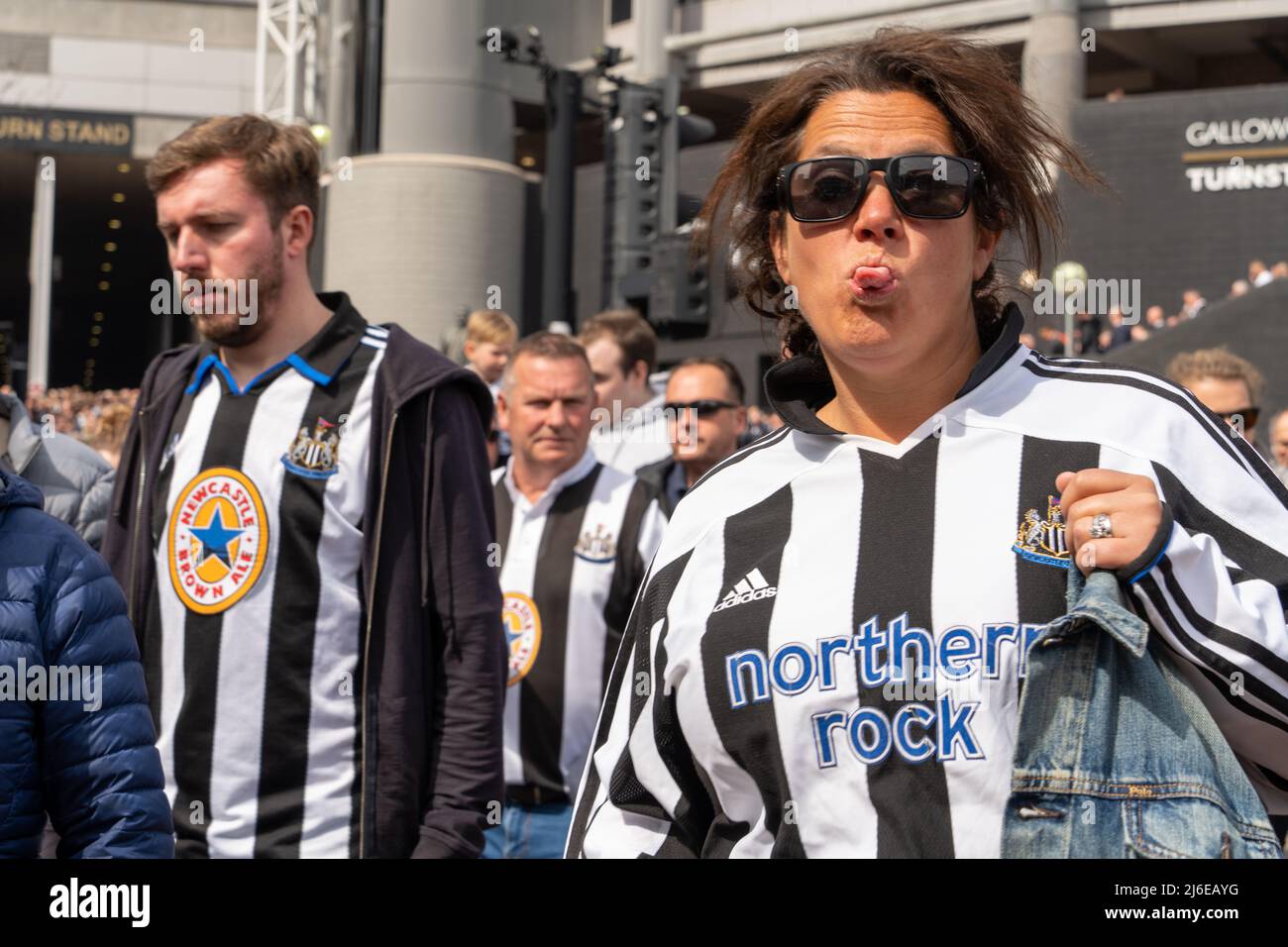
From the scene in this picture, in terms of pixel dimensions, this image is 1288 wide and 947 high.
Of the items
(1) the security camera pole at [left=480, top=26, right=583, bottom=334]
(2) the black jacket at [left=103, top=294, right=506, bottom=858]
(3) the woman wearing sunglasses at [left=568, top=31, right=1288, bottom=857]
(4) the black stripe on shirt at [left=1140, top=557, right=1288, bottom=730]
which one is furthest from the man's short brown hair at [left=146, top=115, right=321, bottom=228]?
(1) the security camera pole at [left=480, top=26, right=583, bottom=334]

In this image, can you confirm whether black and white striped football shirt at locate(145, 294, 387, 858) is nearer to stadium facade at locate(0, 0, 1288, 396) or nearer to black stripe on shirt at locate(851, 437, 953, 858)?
black stripe on shirt at locate(851, 437, 953, 858)

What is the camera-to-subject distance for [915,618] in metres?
1.93

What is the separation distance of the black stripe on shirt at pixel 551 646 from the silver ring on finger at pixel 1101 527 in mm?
3174

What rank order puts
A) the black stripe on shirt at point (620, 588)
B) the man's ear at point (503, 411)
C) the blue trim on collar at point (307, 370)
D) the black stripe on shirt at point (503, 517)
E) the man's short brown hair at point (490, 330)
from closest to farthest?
1. the blue trim on collar at point (307, 370)
2. the black stripe on shirt at point (620, 588)
3. the black stripe on shirt at point (503, 517)
4. the man's ear at point (503, 411)
5. the man's short brown hair at point (490, 330)

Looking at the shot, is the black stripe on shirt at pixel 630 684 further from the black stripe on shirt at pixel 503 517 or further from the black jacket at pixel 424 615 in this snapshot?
the black stripe on shirt at pixel 503 517

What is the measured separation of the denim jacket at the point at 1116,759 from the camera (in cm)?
175

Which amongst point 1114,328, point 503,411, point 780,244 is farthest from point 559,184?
point 1114,328

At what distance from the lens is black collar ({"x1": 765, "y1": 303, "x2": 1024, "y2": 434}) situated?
6.88ft

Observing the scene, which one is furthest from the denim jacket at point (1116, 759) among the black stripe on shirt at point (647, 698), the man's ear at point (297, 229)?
the man's ear at point (297, 229)

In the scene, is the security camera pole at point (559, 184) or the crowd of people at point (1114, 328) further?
the crowd of people at point (1114, 328)

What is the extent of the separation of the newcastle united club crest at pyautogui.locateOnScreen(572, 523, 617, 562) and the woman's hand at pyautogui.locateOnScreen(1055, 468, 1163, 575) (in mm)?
3235

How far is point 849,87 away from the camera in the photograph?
2.23 meters
